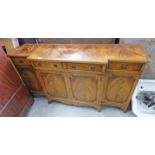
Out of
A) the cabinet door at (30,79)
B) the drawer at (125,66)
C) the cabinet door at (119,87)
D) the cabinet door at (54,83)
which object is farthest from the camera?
the cabinet door at (30,79)

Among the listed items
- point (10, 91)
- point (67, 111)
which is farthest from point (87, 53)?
point (10, 91)

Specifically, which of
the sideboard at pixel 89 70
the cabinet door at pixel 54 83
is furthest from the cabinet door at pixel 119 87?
the cabinet door at pixel 54 83

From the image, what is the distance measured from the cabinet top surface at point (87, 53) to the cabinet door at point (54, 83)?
212 millimetres

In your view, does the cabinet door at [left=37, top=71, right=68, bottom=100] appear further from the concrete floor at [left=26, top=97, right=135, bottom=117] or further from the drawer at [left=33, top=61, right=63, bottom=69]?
the concrete floor at [left=26, top=97, right=135, bottom=117]

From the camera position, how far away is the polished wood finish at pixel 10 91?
1310mm

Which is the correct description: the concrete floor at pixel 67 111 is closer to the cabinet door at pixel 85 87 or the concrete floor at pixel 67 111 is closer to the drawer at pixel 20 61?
the cabinet door at pixel 85 87

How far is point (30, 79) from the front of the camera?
5.46 feet

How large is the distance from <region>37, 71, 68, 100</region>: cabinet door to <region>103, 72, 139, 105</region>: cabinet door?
545mm

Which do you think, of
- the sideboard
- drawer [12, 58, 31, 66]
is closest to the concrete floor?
the sideboard

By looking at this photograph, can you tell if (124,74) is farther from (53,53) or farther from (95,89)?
(53,53)

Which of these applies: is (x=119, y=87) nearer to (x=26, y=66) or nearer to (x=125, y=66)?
(x=125, y=66)

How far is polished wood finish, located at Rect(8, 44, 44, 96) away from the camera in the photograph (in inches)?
55.3

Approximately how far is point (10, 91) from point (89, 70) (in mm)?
983
